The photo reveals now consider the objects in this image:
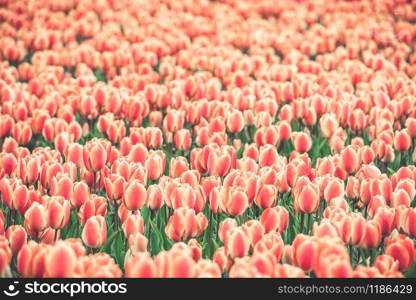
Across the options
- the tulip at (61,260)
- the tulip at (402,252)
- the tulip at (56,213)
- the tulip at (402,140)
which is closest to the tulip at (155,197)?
the tulip at (56,213)

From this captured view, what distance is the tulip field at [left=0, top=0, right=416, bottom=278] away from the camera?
2.31 metres

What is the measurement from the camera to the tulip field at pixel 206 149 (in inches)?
90.8

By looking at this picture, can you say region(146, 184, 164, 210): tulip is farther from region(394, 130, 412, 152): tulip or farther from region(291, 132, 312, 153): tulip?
region(394, 130, 412, 152): tulip

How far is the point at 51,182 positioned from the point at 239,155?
136cm

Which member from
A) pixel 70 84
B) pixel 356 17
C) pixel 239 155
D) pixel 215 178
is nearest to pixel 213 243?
pixel 215 178

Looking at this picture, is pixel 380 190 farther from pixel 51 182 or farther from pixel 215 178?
pixel 51 182

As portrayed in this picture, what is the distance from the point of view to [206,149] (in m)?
3.13

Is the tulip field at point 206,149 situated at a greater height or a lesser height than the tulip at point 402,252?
greater

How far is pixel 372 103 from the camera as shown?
167 inches

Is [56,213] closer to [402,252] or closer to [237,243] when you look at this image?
[237,243]

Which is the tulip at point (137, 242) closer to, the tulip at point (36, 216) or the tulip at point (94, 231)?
the tulip at point (94, 231)

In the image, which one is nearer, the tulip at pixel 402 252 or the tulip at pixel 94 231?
the tulip at pixel 402 252

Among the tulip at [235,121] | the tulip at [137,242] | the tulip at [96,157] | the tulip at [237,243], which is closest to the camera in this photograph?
the tulip at [237,243]

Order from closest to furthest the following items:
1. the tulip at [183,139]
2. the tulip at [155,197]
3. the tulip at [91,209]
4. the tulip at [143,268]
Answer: the tulip at [143,268]
the tulip at [91,209]
the tulip at [155,197]
the tulip at [183,139]
